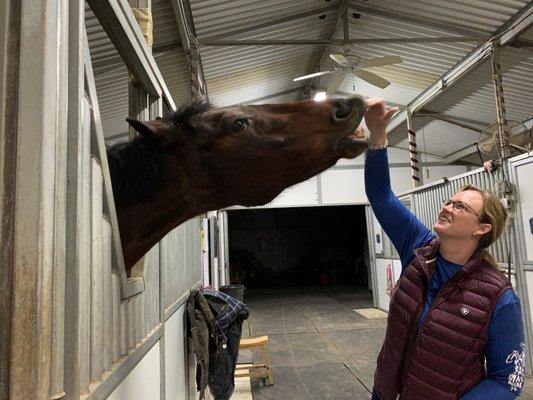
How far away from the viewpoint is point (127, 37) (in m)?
1.21

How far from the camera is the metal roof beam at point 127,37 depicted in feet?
3.51

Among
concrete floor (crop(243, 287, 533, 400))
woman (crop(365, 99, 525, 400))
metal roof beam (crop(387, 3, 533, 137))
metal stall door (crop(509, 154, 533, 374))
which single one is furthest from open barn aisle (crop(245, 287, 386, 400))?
metal roof beam (crop(387, 3, 533, 137))

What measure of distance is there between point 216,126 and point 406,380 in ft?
3.33

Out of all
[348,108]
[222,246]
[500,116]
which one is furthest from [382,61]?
[222,246]

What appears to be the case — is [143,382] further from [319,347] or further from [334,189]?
[334,189]

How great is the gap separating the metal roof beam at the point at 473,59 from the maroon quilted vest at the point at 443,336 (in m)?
4.08

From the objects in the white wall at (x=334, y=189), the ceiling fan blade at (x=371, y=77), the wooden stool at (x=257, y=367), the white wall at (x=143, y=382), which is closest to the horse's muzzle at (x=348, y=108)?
the white wall at (x=143, y=382)

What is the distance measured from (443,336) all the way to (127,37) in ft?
4.30

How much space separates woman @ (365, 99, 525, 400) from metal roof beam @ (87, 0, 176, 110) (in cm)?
80

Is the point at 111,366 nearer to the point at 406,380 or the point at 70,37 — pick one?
the point at 70,37

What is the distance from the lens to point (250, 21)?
16.2 feet

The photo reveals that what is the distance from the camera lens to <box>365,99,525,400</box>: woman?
4.14 feet

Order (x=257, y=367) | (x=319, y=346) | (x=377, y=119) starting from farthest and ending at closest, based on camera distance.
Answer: (x=319, y=346) → (x=257, y=367) → (x=377, y=119)

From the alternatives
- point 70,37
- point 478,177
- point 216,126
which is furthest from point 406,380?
point 478,177
